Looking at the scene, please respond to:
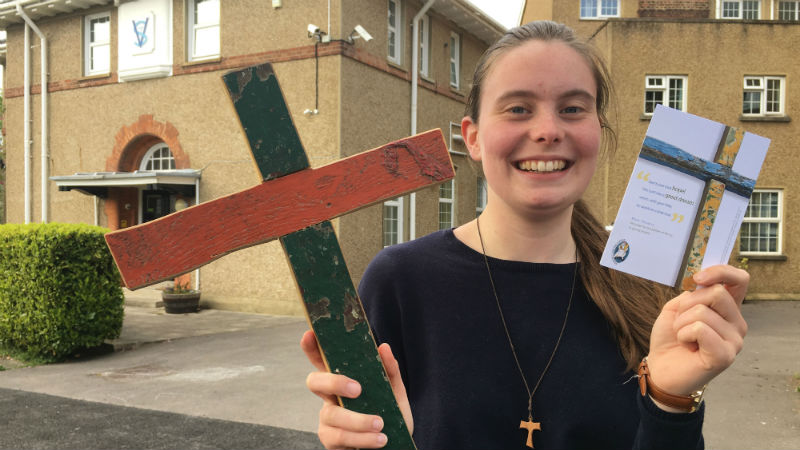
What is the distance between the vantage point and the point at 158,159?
14047 millimetres

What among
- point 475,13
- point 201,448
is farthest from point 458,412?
point 475,13

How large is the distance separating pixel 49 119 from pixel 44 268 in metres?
9.30

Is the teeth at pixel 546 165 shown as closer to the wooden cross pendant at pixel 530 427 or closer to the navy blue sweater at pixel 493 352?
the navy blue sweater at pixel 493 352

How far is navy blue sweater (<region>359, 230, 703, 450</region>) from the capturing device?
4.60 feet

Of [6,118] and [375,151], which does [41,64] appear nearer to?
[6,118]

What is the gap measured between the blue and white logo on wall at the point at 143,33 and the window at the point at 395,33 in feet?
18.6

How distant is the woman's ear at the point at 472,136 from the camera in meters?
1.60

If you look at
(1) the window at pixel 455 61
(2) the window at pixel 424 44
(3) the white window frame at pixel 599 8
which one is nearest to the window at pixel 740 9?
(3) the white window frame at pixel 599 8

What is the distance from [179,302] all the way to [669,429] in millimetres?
12220

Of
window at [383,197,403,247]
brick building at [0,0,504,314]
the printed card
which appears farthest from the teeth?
window at [383,197,403,247]

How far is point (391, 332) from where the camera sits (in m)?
1.57

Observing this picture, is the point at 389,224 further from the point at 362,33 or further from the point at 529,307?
the point at 529,307

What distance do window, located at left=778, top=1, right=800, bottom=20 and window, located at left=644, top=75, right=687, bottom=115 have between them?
26.3 ft

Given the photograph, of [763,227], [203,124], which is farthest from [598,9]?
[203,124]
